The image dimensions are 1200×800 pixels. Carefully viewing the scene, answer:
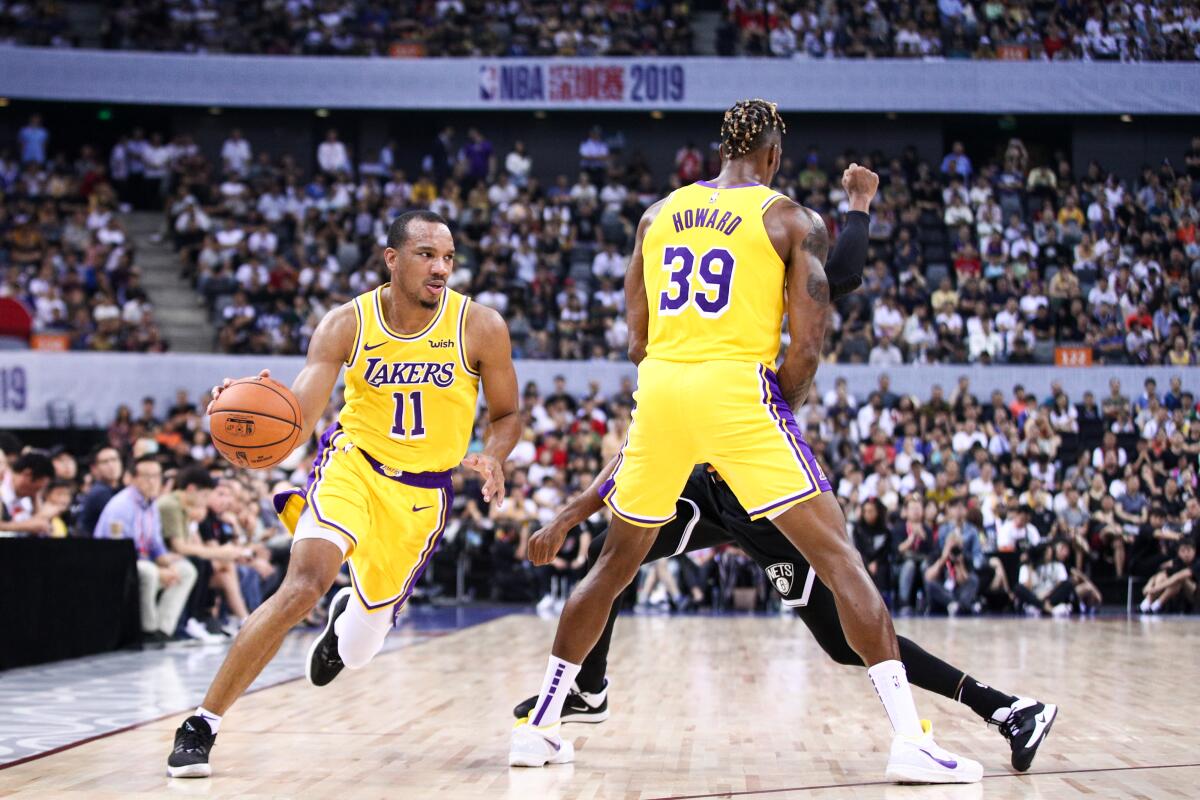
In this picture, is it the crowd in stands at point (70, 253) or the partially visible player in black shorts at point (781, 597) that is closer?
the partially visible player in black shorts at point (781, 597)

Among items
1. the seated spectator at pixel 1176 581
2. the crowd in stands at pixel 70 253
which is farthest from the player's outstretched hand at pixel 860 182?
the crowd in stands at pixel 70 253

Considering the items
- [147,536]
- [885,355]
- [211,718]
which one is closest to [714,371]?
[211,718]

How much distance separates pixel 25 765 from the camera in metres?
5.05

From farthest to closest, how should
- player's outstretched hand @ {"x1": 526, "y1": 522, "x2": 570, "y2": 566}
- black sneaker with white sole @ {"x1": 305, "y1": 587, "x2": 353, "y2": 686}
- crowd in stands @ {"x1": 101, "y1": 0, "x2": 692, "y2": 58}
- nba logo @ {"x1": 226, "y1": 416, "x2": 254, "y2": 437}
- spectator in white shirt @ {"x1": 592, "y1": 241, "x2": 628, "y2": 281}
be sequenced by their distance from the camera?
crowd in stands @ {"x1": 101, "y1": 0, "x2": 692, "y2": 58}, spectator in white shirt @ {"x1": 592, "y1": 241, "x2": 628, "y2": 281}, black sneaker with white sole @ {"x1": 305, "y1": 587, "x2": 353, "y2": 686}, nba logo @ {"x1": 226, "y1": 416, "x2": 254, "y2": 437}, player's outstretched hand @ {"x1": 526, "y1": 522, "x2": 570, "y2": 566}

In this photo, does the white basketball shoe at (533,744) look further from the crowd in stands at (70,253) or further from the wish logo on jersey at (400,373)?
the crowd in stands at (70,253)

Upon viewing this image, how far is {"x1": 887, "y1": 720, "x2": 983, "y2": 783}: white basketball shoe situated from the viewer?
458 centimetres

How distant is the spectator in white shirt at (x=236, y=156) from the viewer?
2444 cm

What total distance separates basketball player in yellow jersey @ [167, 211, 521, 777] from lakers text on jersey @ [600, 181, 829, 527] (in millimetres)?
832

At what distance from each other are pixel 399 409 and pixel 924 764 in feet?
8.03

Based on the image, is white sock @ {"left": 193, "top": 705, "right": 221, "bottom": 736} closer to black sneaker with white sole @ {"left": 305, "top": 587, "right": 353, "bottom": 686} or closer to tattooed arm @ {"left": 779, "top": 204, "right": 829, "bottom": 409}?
black sneaker with white sole @ {"left": 305, "top": 587, "right": 353, "bottom": 686}

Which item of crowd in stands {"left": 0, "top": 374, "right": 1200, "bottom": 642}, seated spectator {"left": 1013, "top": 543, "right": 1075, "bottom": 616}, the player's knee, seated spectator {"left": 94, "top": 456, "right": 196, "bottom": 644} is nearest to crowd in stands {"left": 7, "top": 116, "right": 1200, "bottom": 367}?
crowd in stands {"left": 0, "top": 374, "right": 1200, "bottom": 642}

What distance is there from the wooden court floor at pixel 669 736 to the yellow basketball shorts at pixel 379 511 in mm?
695

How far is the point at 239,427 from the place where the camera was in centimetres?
521

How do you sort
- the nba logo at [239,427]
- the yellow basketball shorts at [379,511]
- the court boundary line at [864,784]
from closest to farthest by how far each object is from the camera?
the court boundary line at [864,784], the nba logo at [239,427], the yellow basketball shorts at [379,511]
